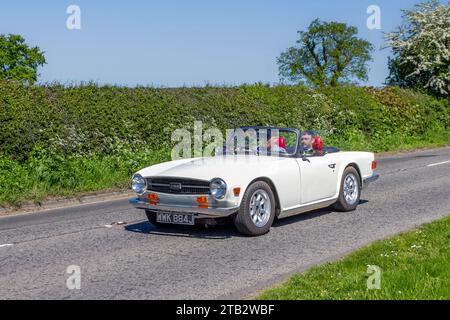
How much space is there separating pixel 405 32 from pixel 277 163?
3068 cm

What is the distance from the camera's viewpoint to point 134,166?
1684cm

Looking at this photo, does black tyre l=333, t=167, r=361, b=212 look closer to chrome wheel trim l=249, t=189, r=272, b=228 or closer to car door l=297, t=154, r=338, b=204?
car door l=297, t=154, r=338, b=204

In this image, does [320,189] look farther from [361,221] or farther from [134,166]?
[134,166]

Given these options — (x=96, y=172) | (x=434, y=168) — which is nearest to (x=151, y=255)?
(x=96, y=172)

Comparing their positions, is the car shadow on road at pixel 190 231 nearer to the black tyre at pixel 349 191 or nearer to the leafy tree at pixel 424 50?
the black tyre at pixel 349 191

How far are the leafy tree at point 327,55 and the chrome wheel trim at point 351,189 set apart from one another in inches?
2495

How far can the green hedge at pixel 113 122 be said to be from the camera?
49.1ft

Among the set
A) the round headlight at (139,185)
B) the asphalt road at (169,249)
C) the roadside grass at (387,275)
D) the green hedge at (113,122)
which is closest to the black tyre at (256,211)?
the asphalt road at (169,249)

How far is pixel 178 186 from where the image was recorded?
9227mm

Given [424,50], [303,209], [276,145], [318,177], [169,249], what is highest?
[424,50]

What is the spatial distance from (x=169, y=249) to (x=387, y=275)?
3108 mm

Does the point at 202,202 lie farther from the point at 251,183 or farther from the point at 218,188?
the point at 251,183

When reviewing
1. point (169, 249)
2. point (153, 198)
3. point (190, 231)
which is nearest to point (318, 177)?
point (190, 231)

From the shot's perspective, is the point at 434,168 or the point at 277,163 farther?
the point at 434,168
